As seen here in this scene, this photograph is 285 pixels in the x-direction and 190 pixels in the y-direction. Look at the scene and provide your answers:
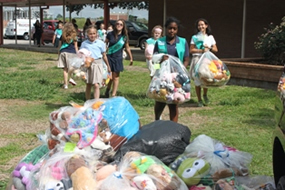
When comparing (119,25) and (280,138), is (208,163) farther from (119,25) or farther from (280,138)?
(119,25)

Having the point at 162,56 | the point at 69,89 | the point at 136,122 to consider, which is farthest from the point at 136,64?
the point at 136,122

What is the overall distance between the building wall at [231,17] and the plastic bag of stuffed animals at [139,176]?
49.8 feet

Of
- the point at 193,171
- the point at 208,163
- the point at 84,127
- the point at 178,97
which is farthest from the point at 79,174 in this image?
the point at 178,97

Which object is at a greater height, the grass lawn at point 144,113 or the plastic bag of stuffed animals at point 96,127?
the plastic bag of stuffed animals at point 96,127

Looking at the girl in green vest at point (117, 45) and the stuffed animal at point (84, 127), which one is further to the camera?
the girl in green vest at point (117, 45)

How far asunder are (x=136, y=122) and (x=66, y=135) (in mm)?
804

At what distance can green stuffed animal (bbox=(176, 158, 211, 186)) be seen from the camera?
174 inches

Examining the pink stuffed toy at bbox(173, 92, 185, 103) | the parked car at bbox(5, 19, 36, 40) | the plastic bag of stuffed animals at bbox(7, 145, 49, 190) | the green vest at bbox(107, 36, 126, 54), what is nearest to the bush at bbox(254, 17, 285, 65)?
the green vest at bbox(107, 36, 126, 54)

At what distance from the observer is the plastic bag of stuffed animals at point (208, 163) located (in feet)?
14.6

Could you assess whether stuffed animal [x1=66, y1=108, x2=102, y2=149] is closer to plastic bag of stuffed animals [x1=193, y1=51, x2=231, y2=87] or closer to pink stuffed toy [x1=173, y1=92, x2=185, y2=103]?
pink stuffed toy [x1=173, y1=92, x2=185, y2=103]

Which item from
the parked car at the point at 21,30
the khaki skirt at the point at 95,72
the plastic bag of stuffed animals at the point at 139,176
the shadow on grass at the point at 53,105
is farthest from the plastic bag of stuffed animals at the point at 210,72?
the parked car at the point at 21,30

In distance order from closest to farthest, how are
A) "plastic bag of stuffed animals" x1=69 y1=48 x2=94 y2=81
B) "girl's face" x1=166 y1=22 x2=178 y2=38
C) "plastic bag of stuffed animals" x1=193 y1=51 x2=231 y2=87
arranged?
"girl's face" x1=166 y1=22 x2=178 y2=38 < "plastic bag of stuffed animals" x1=193 y1=51 x2=231 y2=87 < "plastic bag of stuffed animals" x1=69 y1=48 x2=94 y2=81

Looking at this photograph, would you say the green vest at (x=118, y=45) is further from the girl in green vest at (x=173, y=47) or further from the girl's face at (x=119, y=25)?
the girl in green vest at (x=173, y=47)

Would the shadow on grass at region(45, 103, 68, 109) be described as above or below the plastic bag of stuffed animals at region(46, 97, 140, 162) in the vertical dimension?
below
